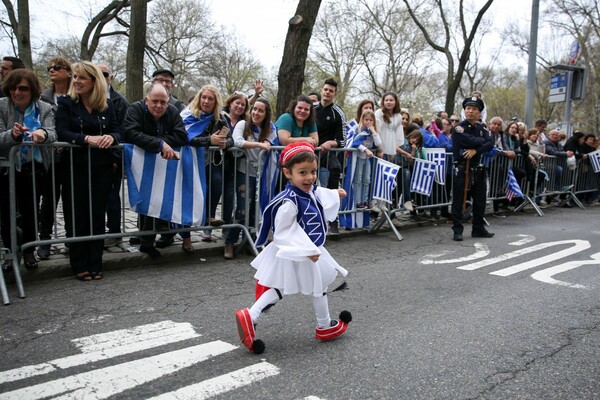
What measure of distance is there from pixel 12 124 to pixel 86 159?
2.47 ft

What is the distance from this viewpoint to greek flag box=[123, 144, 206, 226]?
5574mm

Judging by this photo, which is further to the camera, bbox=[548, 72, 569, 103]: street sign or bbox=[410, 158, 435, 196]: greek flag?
bbox=[548, 72, 569, 103]: street sign

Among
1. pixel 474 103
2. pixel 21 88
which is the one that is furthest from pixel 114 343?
pixel 474 103

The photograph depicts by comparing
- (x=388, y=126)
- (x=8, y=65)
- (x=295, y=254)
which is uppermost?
(x=8, y=65)

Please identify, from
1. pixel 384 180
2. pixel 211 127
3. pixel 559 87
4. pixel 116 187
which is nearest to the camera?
pixel 116 187

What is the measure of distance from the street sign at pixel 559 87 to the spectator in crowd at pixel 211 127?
456 inches

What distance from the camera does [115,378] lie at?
10.1 ft

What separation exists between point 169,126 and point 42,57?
87.3 ft

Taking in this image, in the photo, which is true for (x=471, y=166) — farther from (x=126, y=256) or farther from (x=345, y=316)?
(x=126, y=256)

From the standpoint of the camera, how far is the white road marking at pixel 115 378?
2.87 meters

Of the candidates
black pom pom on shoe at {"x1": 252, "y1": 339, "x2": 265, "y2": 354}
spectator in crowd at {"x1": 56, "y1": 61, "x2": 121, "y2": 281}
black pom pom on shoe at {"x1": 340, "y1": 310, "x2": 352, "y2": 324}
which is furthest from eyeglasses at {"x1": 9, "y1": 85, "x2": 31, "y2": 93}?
black pom pom on shoe at {"x1": 340, "y1": 310, "x2": 352, "y2": 324}

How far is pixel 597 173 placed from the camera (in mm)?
14508

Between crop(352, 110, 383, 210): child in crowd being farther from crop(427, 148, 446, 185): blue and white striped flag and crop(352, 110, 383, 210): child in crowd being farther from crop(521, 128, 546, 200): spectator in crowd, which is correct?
crop(521, 128, 546, 200): spectator in crowd

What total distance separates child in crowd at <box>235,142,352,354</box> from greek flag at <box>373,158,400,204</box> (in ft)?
14.6
